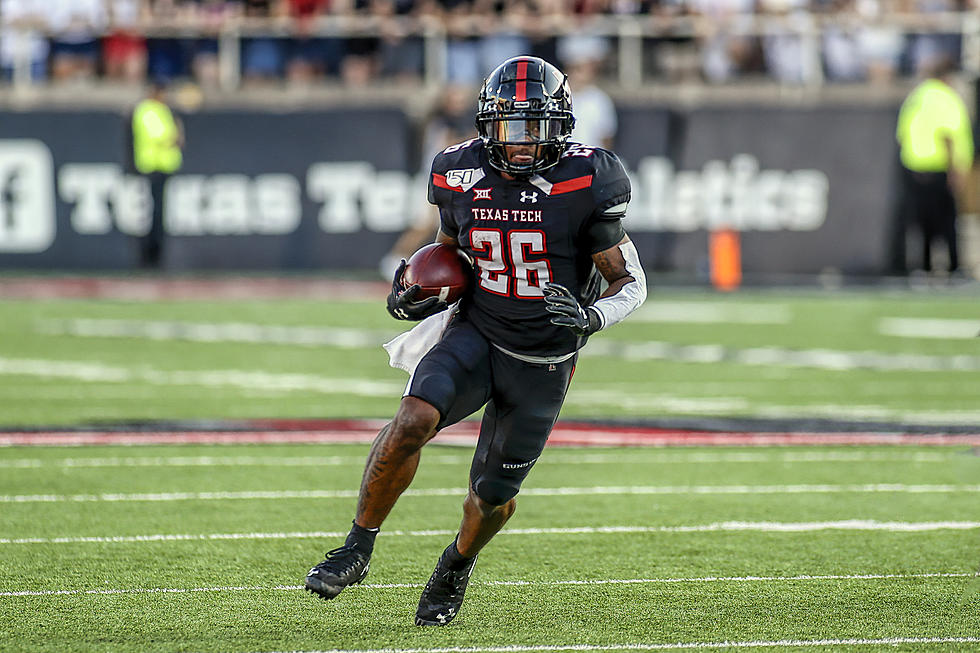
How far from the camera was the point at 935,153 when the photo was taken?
17594 millimetres

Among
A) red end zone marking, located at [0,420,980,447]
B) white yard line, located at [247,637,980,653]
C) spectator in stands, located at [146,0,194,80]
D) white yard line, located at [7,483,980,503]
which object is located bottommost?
red end zone marking, located at [0,420,980,447]

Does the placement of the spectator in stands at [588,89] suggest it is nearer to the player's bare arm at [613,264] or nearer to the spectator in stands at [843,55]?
the spectator in stands at [843,55]

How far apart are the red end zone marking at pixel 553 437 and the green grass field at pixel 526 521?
203mm

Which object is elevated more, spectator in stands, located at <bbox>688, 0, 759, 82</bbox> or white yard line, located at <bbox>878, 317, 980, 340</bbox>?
spectator in stands, located at <bbox>688, 0, 759, 82</bbox>

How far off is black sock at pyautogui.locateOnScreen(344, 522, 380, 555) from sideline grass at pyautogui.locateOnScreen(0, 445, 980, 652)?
0.73ft

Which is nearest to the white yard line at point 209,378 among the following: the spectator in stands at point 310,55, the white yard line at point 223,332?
the white yard line at point 223,332

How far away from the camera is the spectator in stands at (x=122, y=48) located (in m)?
19.5

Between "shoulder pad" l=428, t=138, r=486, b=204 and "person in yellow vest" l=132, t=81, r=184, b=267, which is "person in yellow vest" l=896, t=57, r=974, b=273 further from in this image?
"shoulder pad" l=428, t=138, r=486, b=204

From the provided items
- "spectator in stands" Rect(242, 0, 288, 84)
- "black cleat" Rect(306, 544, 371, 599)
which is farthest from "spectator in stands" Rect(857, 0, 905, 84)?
"black cleat" Rect(306, 544, 371, 599)

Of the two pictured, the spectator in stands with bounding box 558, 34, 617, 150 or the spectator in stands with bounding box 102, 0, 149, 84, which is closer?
the spectator in stands with bounding box 558, 34, 617, 150

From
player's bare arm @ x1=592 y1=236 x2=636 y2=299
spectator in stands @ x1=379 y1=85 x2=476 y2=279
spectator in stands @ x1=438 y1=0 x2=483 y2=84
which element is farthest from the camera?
spectator in stands @ x1=438 y1=0 x2=483 y2=84

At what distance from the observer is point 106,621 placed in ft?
16.4

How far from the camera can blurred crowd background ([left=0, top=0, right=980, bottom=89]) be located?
19.2m

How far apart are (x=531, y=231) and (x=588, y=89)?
11.1m
